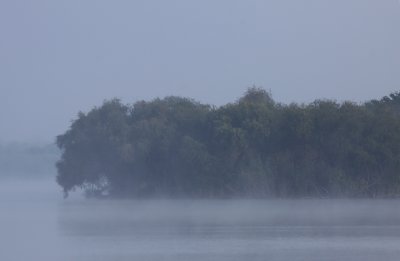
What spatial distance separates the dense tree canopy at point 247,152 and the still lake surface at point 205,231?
7.81ft

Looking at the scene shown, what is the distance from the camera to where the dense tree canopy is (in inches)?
2052

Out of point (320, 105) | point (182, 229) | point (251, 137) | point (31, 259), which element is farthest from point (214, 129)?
point (31, 259)

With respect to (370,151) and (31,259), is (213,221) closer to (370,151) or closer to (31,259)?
(31,259)

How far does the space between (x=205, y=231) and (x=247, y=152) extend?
69.7 ft

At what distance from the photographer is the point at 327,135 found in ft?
172

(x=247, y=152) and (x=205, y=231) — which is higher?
(x=247, y=152)

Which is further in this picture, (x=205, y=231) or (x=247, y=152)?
(x=247, y=152)

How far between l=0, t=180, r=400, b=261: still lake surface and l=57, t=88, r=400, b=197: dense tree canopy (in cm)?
238

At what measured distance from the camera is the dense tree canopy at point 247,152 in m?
52.1

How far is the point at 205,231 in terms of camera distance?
1264 inches

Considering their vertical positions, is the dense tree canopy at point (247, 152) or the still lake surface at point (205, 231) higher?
the dense tree canopy at point (247, 152)

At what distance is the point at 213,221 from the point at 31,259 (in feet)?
44.2

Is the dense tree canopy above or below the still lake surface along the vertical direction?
above

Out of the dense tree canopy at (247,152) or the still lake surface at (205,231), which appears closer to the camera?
the still lake surface at (205,231)
